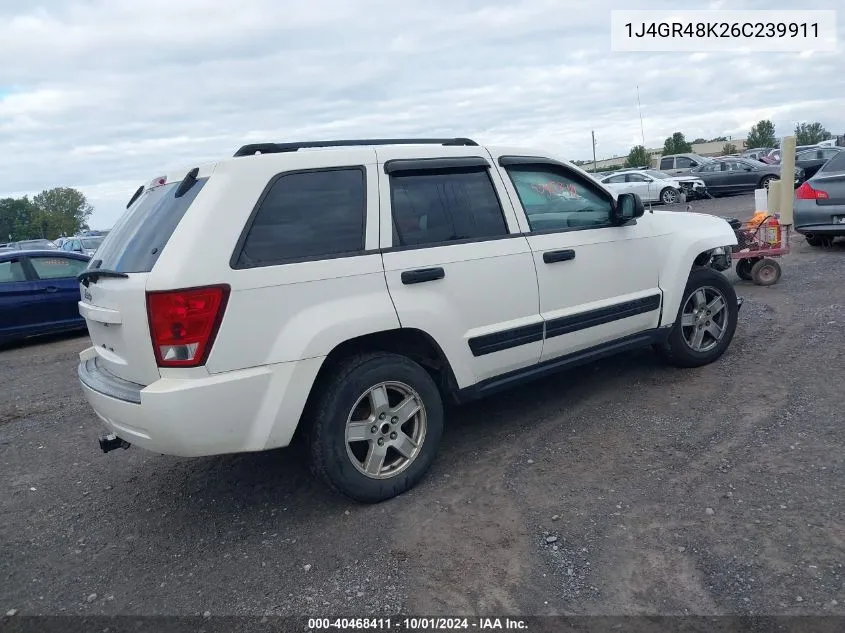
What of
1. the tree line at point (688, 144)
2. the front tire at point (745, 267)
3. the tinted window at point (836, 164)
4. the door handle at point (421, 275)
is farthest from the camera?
the tree line at point (688, 144)

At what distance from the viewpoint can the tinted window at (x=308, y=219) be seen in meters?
3.40

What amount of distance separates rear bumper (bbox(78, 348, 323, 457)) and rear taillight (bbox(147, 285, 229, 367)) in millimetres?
118

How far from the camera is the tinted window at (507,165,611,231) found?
175 inches

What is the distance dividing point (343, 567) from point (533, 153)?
2.89 m

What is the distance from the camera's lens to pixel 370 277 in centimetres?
363

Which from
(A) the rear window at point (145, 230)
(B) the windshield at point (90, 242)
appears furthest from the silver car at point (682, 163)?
(A) the rear window at point (145, 230)

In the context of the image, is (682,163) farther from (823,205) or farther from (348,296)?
(348,296)

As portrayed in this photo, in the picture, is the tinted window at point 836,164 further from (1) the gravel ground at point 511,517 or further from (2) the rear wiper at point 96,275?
(2) the rear wiper at point 96,275

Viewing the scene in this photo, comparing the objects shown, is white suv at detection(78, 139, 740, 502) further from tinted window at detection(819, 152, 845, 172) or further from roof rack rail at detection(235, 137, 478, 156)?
tinted window at detection(819, 152, 845, 172)

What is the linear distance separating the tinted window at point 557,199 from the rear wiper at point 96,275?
241cm

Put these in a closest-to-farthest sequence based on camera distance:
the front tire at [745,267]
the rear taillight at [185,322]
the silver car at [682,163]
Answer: the rear taillight at [185,322]
the front tire at [745,267]
the silver car at [682,163]

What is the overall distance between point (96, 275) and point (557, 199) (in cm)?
290

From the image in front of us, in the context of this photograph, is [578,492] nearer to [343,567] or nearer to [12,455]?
[343,567]

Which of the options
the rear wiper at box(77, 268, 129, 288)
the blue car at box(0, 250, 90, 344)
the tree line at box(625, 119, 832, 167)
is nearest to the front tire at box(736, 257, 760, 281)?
the rear wiper at box(77, 268, 129, 288)
